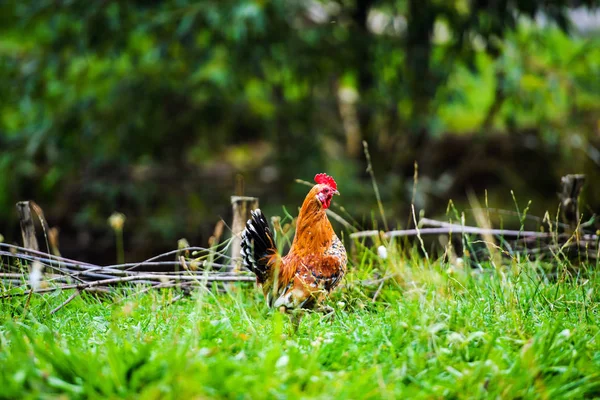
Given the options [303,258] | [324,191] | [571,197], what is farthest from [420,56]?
[303,258]

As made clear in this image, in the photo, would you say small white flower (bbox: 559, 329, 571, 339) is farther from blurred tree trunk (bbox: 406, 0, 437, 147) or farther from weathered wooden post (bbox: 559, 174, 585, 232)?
blurred tree trunk (bbox: 406, 0, 437, 147)

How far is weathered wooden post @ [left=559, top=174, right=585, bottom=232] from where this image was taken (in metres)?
3.60

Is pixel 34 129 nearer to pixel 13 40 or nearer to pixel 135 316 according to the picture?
pixel 13 40

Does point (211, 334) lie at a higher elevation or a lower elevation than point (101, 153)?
lower

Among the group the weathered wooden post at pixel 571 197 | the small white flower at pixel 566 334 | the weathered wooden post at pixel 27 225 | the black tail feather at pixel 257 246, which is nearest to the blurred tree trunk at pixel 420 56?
the weathered wooden post at pixel 571 197

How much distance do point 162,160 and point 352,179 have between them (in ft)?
7.64

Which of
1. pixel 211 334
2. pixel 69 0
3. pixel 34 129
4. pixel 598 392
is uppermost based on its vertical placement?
pixel 69 0

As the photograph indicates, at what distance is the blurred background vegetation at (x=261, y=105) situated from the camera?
599 centimetres

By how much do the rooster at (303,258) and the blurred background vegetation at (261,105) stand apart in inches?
116

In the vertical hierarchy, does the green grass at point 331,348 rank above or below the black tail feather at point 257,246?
below

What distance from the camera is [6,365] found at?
2.08m

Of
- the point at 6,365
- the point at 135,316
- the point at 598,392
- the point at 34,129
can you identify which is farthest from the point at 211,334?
the point at 34,129

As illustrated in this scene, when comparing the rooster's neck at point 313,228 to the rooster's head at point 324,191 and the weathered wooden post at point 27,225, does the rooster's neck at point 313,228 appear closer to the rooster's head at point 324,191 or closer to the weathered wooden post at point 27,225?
the rooster's head at point 324,191

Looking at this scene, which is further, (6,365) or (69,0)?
(69,0)
